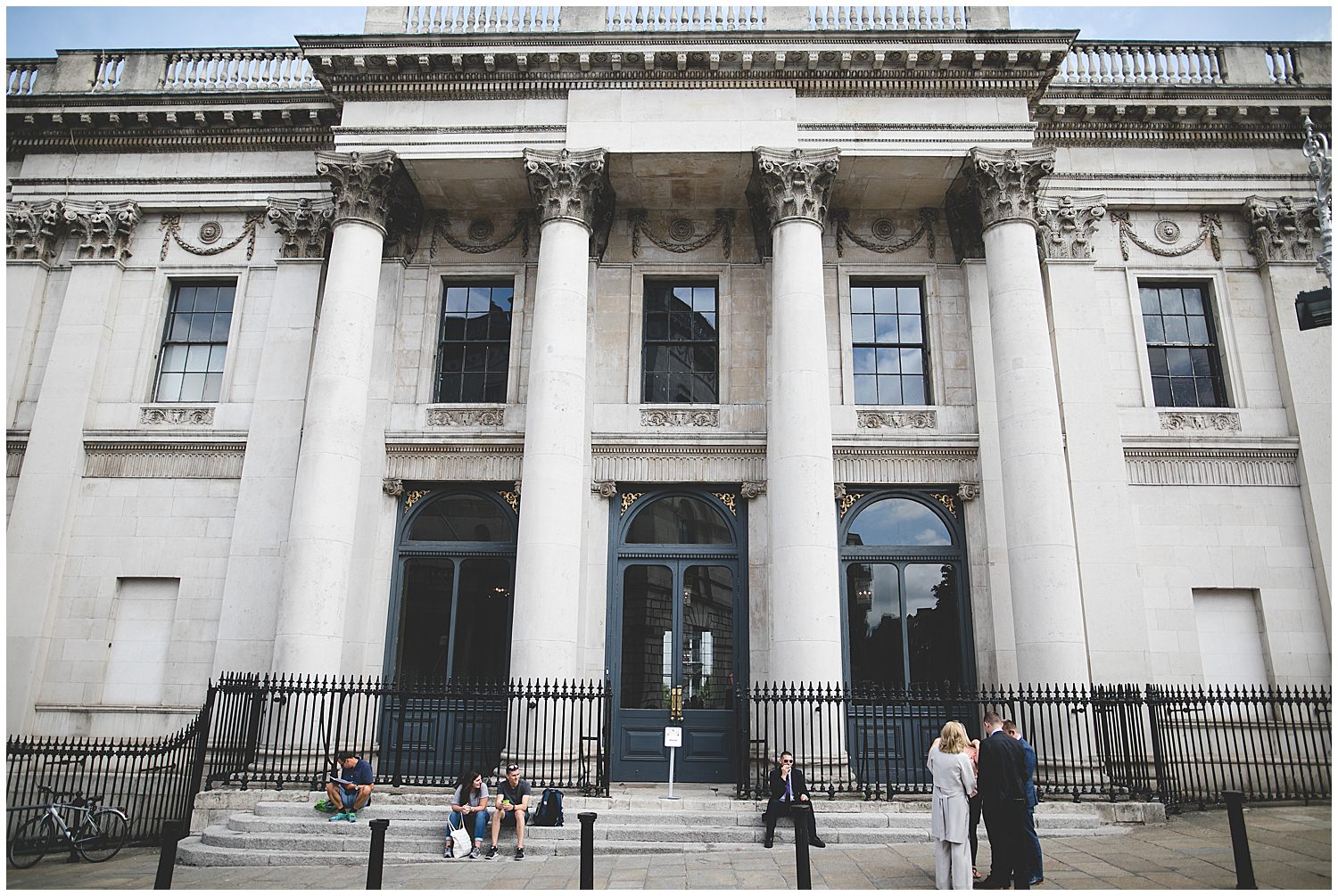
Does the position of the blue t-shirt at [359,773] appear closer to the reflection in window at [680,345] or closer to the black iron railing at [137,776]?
the black iron railing at [137,776]

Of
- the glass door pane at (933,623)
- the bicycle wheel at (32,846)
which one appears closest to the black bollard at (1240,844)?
the glass door pane at (933,623)

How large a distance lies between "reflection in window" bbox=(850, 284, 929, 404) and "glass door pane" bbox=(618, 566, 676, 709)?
5.14 m

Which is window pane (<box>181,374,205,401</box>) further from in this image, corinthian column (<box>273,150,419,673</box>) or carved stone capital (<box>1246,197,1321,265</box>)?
carved stone capital (<box>1246,197,1321,265</box>)

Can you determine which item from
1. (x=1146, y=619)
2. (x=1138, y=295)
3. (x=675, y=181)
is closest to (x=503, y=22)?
(x=675, y=181)

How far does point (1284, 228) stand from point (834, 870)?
15334 millimetres

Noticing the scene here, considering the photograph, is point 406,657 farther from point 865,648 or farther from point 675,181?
point 675,181

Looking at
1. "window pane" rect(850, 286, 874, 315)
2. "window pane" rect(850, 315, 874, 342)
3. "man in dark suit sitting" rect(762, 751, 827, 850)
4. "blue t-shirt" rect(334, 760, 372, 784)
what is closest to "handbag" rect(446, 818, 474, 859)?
"blue t-shirt" rect(334, 760, 372, 784)

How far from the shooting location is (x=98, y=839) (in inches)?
476

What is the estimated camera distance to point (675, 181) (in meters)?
17.1

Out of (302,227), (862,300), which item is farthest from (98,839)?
(862,300)

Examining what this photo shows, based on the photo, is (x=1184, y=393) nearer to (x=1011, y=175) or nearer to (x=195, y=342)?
(x=1011, y=175)

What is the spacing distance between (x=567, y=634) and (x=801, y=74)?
10.6 meters

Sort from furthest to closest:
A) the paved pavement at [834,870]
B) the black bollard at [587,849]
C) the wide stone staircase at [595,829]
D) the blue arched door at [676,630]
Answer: the blue arched door at [676,630]
the wide stone staircase at [595,829]
the paved pavement at [834,870]
the black bollard at [587,849]

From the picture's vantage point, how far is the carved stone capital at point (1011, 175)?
15797 mm
